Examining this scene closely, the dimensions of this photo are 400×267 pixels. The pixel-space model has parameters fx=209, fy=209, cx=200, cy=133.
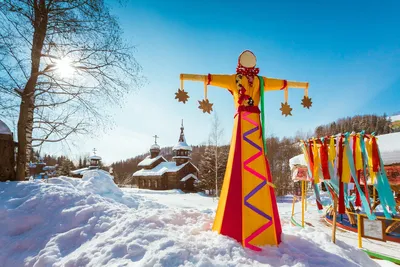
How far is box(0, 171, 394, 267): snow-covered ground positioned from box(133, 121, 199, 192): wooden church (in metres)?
27.7

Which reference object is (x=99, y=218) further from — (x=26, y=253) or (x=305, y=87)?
(x=305, y=87)

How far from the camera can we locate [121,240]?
2.66m

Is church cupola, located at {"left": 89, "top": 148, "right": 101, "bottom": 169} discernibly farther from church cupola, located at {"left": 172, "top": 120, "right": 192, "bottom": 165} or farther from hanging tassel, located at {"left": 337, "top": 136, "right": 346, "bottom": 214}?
hanging tassel, located at {"left": 337, "top": 136, "right": 346, "bottom": 214}

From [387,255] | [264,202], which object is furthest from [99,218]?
[387,255]

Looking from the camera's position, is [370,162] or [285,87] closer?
[285,87]

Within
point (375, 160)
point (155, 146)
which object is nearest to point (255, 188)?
point (375, 160)

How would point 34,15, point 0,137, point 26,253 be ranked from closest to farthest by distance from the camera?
point 26,253 < point 0,137 < point 34,15

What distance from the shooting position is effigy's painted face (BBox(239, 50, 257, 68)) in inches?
147

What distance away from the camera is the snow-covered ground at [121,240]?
7.94 feet

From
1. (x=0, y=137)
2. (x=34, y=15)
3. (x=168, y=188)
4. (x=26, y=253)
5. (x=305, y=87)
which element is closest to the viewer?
(x=26, y=253)

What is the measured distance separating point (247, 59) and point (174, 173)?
94.7 ft

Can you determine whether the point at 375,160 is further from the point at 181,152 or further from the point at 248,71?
the point at 181,152

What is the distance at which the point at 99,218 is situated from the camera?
11.1 feet

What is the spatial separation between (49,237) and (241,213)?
2.88 m
